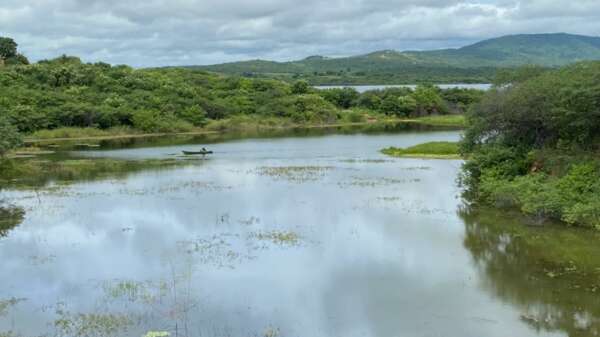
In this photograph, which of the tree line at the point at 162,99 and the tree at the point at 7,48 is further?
the tree at the point at 7,48

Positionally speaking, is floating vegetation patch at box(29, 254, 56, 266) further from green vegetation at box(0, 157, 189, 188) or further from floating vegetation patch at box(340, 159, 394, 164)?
floating vegetation patch at box(340, 159, 394, 164)

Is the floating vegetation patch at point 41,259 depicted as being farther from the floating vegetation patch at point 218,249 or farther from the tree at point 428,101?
the tree at point 428,101

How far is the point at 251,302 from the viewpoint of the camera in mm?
15328

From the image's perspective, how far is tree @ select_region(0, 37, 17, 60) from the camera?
97.9m

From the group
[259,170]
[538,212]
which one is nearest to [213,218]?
[538,212]

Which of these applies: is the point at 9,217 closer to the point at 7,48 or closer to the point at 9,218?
the point at 9,218

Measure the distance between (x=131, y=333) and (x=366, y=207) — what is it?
15340mm

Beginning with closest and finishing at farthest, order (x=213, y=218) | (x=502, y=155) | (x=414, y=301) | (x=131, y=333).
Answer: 1. (x=131, y=333)
2. (x=414, y=301)
3. (x=213, y=218)
4. (x=502, y=155)

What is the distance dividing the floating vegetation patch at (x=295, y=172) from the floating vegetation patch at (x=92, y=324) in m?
21.5

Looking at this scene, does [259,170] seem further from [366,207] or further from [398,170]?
[366,207]

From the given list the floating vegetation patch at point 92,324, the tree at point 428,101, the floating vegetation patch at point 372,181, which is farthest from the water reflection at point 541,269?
the tree at point 428,101

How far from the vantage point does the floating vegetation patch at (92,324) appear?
43.9ft

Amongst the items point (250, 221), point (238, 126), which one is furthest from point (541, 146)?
point (238, 126)

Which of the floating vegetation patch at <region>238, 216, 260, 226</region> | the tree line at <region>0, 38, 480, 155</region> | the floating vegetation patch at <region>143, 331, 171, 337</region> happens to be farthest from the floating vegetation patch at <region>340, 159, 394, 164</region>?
the tree line at <region>0, 38, 480, 155</region>
